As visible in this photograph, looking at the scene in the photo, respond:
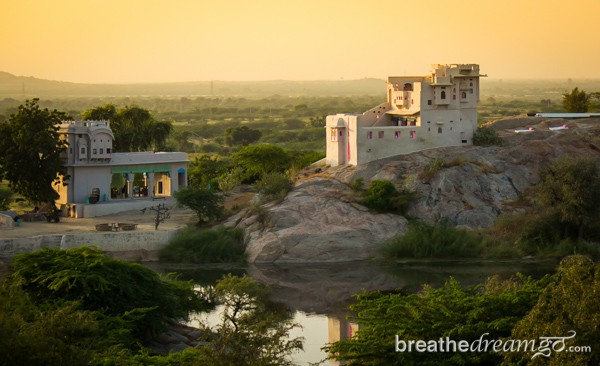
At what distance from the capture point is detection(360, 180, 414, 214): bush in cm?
4472

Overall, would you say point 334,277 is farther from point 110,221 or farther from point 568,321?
point 568,321

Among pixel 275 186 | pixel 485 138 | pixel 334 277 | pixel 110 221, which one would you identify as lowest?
pixel 334 277

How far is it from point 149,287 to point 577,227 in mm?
17763

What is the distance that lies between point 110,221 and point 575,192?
639 inches

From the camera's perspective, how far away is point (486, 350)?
24.0m

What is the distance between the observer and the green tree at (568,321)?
20391mm

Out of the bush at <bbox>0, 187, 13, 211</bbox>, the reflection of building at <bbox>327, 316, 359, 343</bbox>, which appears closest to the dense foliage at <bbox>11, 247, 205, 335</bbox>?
the reflection of building at <bbox>327, 316, 359, 343</bbox>

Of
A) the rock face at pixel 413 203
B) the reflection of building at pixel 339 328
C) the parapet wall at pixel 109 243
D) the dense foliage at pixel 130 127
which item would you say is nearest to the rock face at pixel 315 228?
the rock face at pixel 413 203

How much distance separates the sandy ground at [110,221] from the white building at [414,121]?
4414 mm

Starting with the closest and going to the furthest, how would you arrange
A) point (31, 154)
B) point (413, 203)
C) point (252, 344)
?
point (252, 344)
point (31, 154)
point (413, 203)

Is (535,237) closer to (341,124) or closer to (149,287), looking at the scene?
(341,124)

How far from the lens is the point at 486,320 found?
25.5m

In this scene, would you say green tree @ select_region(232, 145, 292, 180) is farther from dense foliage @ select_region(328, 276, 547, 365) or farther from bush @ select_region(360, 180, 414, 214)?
dense foliage @ select_region(328, 276, 547, 365)

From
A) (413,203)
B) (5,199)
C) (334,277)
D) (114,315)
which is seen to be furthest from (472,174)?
(114,315)
